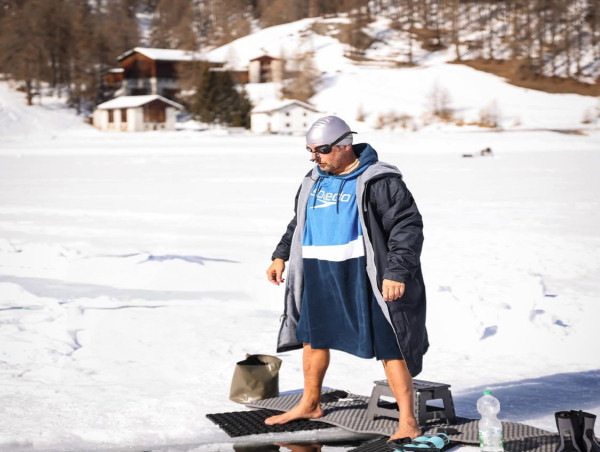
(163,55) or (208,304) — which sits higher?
(163,55)

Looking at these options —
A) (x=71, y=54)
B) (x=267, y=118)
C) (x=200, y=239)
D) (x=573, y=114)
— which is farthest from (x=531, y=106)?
(x=200, y=239)

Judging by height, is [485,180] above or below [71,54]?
below

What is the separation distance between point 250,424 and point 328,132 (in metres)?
1.32

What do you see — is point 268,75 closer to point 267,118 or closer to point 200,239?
point 267,118

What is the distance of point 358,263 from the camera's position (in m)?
3.57

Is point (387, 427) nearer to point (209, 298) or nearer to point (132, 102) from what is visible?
point (209, 298)

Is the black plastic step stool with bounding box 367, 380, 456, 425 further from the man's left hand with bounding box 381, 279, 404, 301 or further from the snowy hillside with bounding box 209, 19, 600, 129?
the snowy hillside with bounding box 209, 19, 600, 129

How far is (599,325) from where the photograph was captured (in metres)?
6.04

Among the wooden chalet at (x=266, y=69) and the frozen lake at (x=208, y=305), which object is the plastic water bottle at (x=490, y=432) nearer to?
the frozen lake at (x=208, y=305)

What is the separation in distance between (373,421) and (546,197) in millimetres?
11078

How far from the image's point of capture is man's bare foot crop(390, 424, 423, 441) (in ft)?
11.6

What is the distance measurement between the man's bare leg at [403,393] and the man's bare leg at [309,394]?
371mm

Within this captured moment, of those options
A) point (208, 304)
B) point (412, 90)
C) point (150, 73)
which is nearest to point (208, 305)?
point (208, 304)

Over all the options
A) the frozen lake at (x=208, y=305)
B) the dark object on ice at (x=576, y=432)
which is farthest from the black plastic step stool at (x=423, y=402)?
the dark object on ice at (x=576, y=432)
